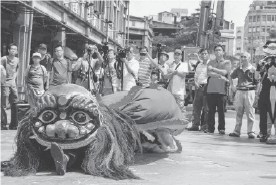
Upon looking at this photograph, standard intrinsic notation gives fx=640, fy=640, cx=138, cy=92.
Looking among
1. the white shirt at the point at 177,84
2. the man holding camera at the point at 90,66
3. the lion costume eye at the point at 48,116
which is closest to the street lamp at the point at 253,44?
the white shirt at the point at 177,84

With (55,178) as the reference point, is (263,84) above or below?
above

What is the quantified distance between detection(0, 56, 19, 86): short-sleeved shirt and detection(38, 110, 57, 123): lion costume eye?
260 inches

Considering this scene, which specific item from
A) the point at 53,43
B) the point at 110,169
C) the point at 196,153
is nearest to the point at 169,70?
the point at 196,153

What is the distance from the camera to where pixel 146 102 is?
7.43m

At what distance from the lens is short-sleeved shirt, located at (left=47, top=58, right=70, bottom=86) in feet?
40.7

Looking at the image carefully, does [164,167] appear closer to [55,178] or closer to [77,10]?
[55,178]

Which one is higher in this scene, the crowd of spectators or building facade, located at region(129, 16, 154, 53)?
building facade, located at region(129, 16, 154, 53)

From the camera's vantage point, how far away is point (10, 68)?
13.1 metres

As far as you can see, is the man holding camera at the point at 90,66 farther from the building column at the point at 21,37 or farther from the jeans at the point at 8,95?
the building column at the point at 21,37

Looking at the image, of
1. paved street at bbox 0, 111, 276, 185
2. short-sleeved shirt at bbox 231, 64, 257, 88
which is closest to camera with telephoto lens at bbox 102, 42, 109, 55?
short-sleeved shirt at bbox 231, 64, 257, 88

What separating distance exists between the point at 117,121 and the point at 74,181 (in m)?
1.28

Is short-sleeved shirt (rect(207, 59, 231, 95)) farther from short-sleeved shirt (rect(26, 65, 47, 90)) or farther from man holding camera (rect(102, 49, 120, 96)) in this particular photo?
short-sleeved shirt (rect(26, 65, 47, 90))

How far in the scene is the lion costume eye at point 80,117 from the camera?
6.36m

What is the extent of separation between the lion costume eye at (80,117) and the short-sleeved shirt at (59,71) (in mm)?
6054
